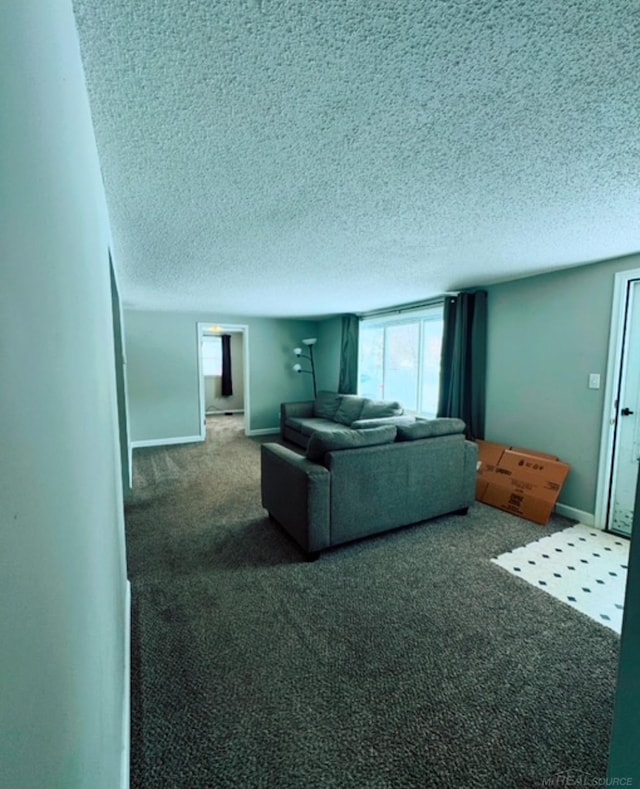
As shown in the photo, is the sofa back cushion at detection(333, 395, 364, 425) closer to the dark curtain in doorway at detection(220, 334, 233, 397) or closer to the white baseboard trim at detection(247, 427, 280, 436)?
the white baseboard trim at detection(247, 427, 280, 436)

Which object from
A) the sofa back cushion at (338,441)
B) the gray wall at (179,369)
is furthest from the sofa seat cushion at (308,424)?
the sofa back cushion at (338,441)

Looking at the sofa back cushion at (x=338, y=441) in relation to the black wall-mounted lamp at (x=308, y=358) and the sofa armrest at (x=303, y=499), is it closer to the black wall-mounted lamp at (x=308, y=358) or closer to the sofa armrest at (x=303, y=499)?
the sofa armrest at (x=303, y=499)

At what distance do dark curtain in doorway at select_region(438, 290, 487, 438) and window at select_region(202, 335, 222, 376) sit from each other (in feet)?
19.3

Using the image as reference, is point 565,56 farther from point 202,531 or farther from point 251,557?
point 202,531

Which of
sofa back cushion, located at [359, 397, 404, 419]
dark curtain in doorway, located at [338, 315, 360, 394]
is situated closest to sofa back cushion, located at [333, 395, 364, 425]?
sofa back cushion, located at [359, 397, 404, 419]

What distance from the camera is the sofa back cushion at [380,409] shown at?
15.3ft

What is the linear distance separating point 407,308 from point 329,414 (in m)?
1.93

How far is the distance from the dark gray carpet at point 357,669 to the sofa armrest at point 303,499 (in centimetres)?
15

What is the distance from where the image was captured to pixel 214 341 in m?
8.45

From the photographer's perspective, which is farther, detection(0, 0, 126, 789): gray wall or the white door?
the white door

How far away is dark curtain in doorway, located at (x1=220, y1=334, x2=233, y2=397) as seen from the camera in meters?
8.45

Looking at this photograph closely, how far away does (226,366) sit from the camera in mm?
8508

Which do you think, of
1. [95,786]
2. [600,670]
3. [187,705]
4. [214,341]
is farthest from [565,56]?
[214,341]

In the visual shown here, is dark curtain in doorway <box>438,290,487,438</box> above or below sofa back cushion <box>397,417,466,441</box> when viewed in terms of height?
above
